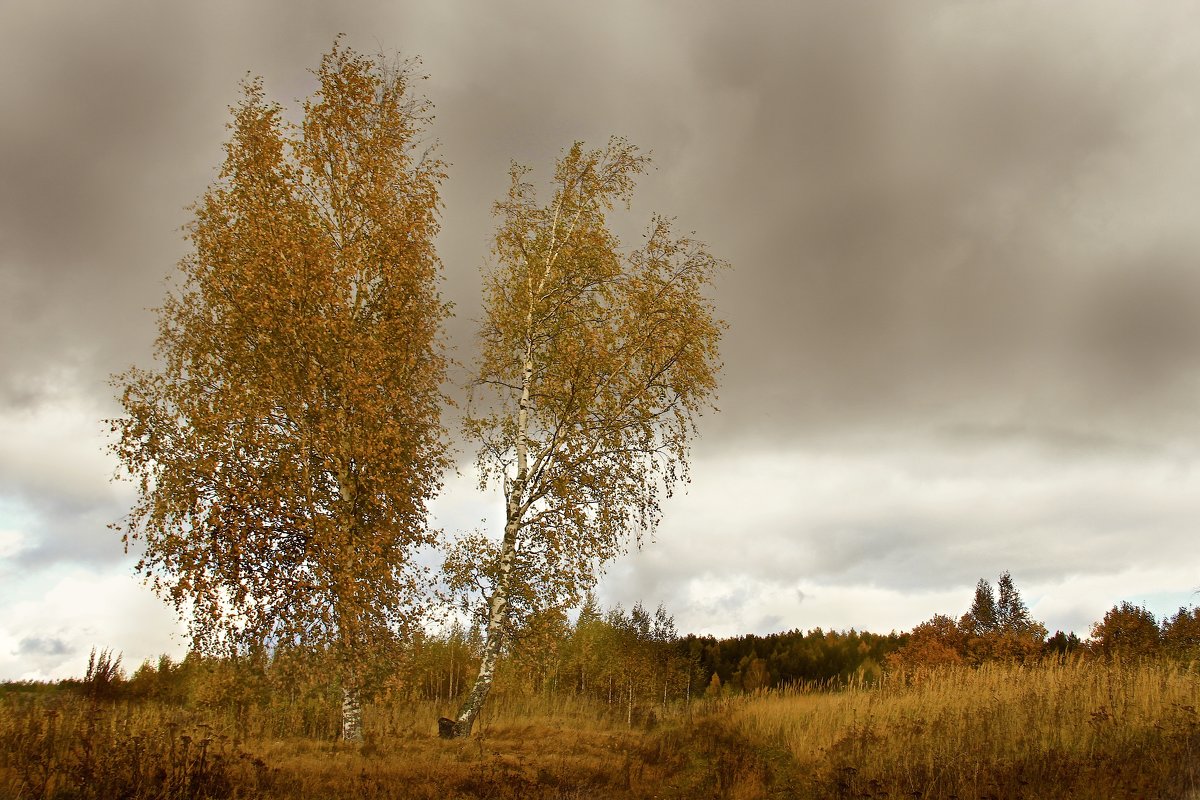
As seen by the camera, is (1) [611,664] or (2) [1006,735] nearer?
(2) [1006,735]

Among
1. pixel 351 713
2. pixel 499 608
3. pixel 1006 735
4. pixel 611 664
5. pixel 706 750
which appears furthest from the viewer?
pixel 611 664

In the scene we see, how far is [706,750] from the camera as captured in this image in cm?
1728

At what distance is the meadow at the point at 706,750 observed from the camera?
1043 centimetres

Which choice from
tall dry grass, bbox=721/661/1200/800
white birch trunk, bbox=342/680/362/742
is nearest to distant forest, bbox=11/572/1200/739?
white birch trunk, bbox=342/680/362/742

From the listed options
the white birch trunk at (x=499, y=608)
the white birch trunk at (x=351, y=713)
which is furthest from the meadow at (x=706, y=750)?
the white birch trunk at (x=499, y=608)

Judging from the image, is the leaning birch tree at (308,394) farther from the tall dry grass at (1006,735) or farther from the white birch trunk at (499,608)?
the tall dry grass at (1006,735)

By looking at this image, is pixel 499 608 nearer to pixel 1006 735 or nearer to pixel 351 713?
pixel 351 713

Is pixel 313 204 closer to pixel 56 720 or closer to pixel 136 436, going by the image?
pixel 136 436

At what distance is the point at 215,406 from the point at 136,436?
140 cm

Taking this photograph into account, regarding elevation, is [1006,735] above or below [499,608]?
below

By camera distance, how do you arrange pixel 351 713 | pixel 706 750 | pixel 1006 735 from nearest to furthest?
1. pixel 1006 735
2. pixel 351 713
3. pixel 706 750

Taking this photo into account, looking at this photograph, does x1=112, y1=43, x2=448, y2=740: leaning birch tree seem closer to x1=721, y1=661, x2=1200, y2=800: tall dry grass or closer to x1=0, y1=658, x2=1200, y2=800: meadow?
x1=0, y1=658, x2=1200, y2=800: meadow

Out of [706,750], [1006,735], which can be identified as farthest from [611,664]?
[1006,735]

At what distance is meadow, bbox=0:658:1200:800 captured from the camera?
10430 mm
